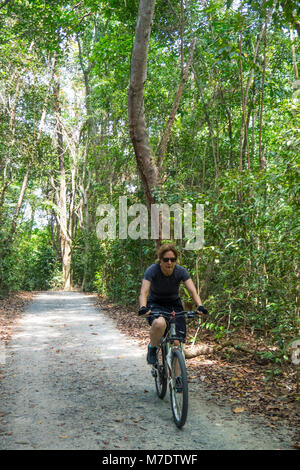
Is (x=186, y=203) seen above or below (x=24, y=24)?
below

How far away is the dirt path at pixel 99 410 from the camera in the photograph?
4004mm

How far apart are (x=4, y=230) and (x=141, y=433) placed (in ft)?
48.8

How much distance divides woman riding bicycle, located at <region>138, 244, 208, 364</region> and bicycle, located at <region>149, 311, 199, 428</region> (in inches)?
5.2

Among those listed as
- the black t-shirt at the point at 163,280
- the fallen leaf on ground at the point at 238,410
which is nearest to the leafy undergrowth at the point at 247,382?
the fallen leaf on ground at the point at 238,410

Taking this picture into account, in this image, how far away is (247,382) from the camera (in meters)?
6.00

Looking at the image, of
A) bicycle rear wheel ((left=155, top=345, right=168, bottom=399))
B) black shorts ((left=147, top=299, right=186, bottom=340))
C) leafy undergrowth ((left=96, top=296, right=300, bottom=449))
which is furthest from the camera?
bicycle rear wheel ((left=155, top=345, right=168, bottom=399))

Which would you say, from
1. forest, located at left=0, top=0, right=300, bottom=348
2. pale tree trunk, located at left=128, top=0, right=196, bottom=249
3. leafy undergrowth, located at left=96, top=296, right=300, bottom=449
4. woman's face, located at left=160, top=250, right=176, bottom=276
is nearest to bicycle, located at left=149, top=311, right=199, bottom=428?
woman's face, located at left=160, top=250, right=176, bottom=276

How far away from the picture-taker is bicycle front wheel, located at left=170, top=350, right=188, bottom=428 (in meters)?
4.18

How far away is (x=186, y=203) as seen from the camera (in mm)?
8883

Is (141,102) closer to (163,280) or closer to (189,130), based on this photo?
(189,130)

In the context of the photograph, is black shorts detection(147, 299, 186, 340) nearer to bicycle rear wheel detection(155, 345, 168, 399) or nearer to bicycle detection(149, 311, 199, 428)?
bicycle detection(149, 311, 199, 428)
